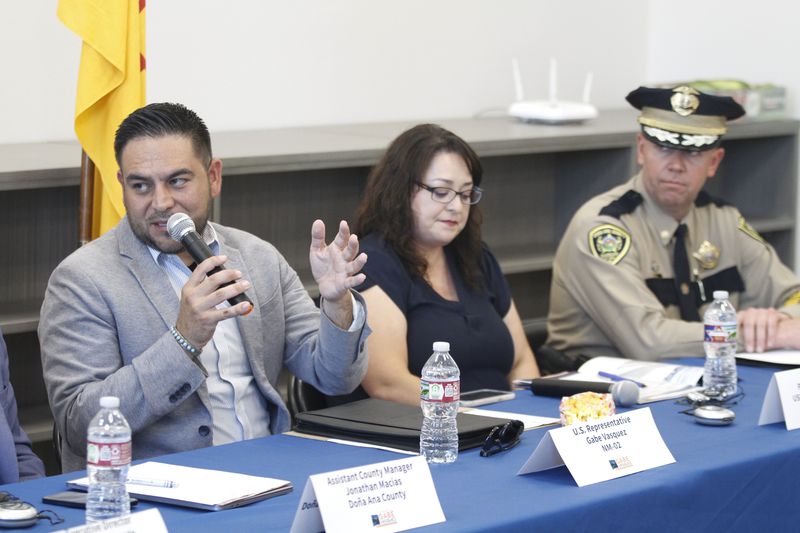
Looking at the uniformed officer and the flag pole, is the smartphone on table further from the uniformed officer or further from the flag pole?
the flag pole

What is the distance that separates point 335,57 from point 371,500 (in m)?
2.85

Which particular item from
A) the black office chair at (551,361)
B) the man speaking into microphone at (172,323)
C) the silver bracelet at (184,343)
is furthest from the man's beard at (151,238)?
the black office chair at (551,361)

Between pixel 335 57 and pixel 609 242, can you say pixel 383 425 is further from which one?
pixel 335 57

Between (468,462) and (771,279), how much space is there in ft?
6.61

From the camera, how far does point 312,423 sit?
2525 mm

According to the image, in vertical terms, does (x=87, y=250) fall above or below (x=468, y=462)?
above

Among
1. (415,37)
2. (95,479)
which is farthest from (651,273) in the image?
(95,479)

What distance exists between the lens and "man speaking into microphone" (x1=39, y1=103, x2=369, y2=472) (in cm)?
251

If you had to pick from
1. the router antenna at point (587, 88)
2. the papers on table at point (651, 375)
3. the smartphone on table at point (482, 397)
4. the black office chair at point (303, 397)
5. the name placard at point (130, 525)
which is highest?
the router antenna at point (587, 88)

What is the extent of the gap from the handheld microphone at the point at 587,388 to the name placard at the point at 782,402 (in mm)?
284

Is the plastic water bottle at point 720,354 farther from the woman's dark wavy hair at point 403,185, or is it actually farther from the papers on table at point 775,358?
the woman's dark wavy hair at point 403,185

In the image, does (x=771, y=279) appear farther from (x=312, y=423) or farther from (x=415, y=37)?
(x=312, y=423)

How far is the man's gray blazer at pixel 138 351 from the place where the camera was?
8.22ft

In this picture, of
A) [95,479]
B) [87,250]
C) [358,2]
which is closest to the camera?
[95,479]
